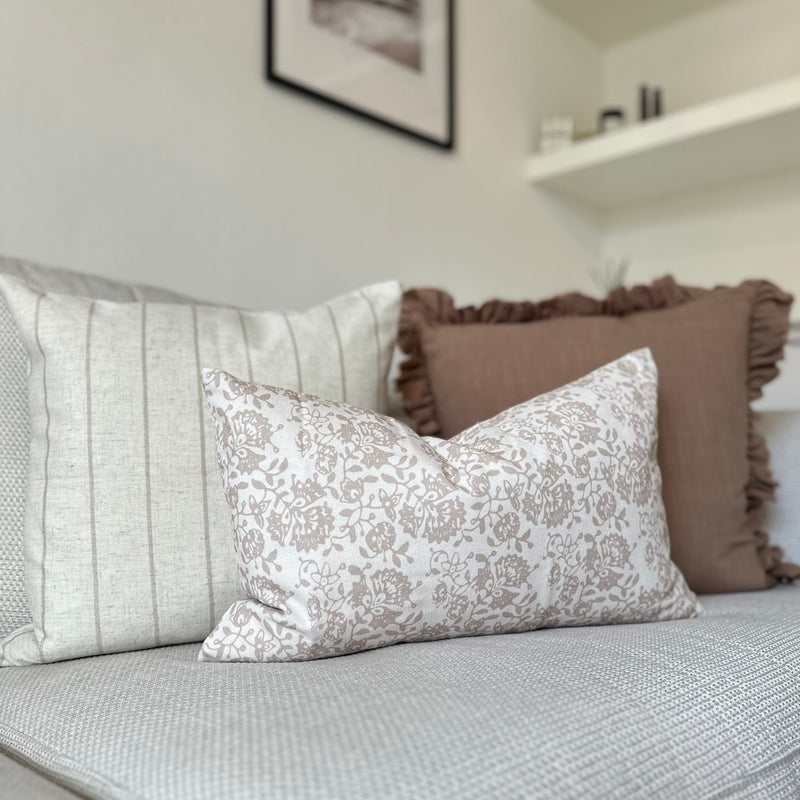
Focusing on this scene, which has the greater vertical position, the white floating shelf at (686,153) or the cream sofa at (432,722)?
the white floating shelf at (686,153)

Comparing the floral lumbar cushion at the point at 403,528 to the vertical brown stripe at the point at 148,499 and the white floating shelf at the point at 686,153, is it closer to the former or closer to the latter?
the vertical brown stripe at the point at 148,499

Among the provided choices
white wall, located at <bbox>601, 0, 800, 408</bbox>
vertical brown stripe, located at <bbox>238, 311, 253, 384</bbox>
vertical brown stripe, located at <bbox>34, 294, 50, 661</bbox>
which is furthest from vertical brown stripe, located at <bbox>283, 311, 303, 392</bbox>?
white wall, located at <bbox>601, 0, 800, 408</bbox>

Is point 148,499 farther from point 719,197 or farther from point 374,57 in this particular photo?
point 719,197

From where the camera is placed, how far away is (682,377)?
3.71 feet

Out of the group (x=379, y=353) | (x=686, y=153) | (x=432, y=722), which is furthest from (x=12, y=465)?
(x=686, y=153)

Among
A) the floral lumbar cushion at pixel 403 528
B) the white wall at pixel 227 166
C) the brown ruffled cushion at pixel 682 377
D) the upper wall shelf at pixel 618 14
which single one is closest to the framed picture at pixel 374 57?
the white wall at pixel 227 166

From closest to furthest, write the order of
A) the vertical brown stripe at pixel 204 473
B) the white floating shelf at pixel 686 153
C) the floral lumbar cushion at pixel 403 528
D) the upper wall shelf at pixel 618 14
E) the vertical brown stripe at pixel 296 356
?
the floral lumbar cushion at pixel 403 528, the vertical brown stripe at pixel 204 473, the vertical brown stripe at pixel 296 356, the white floating shelf at pixel 686 153, the upper wall shelf at pixel 618 14

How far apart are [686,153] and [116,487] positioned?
1929mm

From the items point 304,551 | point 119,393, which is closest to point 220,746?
point 304,551

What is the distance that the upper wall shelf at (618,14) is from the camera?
2490 millimetres

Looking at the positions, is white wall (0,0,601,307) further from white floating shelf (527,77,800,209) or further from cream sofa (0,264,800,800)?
cream sofa (0,264,800,800)

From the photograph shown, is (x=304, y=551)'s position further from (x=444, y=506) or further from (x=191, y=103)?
(x=191, y=103)

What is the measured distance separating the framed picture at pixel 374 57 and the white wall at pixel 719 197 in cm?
85

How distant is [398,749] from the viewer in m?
0.50
